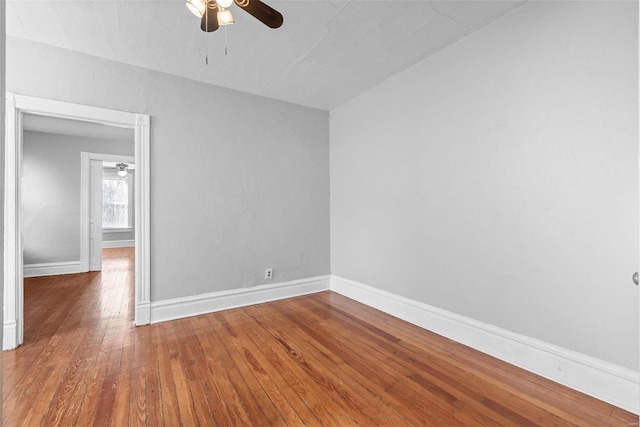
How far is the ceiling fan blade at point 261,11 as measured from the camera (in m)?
1.59

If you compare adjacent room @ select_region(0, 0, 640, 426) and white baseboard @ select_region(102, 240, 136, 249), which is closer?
adjacent room @ select_region(0, 0, 640, 426)

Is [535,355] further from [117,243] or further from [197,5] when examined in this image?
[117,243]

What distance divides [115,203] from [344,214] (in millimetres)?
8590

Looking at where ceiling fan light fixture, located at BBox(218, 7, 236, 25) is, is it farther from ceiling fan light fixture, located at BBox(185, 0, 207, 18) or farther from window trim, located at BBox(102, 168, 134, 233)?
window trim, located at BBox(102, 168, 134, 233)

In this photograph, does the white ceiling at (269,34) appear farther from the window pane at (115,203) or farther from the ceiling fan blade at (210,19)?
the window pane at (115,203)

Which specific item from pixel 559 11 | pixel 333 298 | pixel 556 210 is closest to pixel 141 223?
pixel 333 298

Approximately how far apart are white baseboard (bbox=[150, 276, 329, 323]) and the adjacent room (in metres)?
0.03

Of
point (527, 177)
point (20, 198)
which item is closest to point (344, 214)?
point (527, 177)

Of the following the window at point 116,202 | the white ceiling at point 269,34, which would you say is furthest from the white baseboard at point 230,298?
the window at point 116,202

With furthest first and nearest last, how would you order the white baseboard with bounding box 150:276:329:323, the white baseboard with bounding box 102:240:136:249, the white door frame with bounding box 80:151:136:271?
the white baseboard with bounding box 102:240:136:249, the white door frame with bounding box 80:151:136:271, the white baseboard with bounding box 150:276:329:323

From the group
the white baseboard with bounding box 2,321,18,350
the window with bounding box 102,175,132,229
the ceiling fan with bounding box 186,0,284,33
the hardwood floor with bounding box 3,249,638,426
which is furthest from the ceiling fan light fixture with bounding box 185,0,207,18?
the window with bounding box 102,175,132,229

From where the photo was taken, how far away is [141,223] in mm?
2904

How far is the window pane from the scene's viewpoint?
9.27m

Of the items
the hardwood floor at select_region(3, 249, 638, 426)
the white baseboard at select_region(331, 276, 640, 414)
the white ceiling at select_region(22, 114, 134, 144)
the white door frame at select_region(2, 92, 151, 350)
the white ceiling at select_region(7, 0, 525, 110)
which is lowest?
the hardwood floor at select_region(3, 249, 638, 426)
